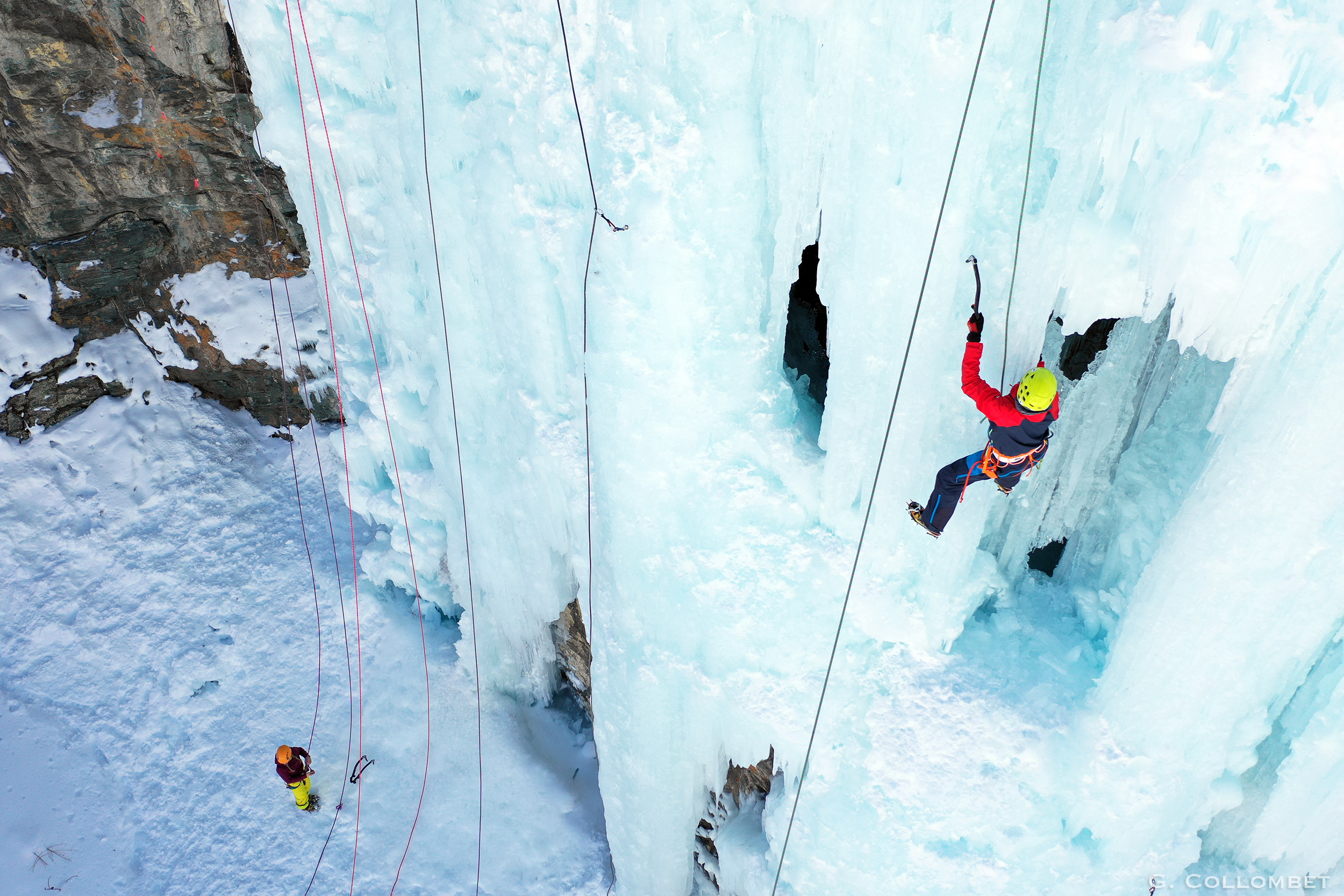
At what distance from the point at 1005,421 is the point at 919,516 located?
2.00ft

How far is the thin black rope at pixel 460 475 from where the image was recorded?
157 inches

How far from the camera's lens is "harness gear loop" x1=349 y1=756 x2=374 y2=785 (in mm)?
5730

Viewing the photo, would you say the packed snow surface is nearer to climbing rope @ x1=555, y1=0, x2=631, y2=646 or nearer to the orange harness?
climbing rope @ x1=555, y1=0, x2=631, y2=646

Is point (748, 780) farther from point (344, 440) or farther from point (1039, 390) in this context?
point (344, 440)

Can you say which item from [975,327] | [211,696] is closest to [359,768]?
[211,696]

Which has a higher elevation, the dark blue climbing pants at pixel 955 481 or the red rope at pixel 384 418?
the red rope at pixel 384 418

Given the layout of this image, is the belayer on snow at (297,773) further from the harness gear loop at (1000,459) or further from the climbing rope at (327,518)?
the harness gear loop at (1000,459)

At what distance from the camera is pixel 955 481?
2.98m

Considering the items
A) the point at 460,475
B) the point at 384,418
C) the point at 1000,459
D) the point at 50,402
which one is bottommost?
the point at 1000,459

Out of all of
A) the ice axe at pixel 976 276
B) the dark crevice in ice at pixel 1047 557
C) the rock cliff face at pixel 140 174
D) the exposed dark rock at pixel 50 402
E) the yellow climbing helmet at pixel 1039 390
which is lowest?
the yellow climbing helmet at pixel 1039 390

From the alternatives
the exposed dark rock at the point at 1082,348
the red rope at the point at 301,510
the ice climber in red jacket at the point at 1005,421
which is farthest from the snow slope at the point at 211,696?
the exposed dark rock at the point at 1082,348

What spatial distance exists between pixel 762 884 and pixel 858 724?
1.32 metres

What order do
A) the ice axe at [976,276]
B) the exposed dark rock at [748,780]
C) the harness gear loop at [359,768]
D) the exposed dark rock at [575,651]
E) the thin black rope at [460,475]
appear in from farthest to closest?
the harness gear loop at [359,768] → the exposed dark rock at [575,651] → the exposed dark rock at [748,780] → the thin black rope at [460,475] → the ice axe at [976,276]

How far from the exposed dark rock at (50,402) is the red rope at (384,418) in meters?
3.47
